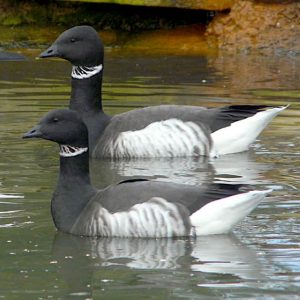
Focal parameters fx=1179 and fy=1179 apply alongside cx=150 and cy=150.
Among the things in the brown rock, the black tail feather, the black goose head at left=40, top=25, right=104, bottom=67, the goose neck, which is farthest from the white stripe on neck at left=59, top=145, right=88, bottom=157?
the brown rock

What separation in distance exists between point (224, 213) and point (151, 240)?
0.60 m

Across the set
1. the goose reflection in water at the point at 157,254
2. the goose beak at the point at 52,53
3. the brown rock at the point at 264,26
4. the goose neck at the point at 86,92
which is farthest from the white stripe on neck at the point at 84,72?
the brown rock at the point at 264,26

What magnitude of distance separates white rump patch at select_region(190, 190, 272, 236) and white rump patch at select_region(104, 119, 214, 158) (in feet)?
11.8

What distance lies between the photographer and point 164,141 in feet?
42.3

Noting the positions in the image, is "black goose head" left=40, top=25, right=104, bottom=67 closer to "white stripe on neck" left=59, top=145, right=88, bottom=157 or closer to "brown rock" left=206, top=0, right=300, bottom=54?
"white stripe on neck" left=59, top=145, right=88, bottom=157

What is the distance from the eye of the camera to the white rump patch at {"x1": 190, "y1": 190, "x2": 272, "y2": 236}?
9.04m

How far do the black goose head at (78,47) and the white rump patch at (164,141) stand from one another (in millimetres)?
1254

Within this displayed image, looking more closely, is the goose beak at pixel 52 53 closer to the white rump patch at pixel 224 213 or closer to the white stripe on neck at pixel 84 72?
the white stripe on neck at pixel 84 72

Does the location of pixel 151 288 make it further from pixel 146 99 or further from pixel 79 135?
pixel 146 99

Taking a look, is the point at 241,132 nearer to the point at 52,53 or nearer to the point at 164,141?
the point at 164,141

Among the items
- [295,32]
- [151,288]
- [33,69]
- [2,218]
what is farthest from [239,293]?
[295,32]

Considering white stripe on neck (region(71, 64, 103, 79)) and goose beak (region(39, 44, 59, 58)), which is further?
white stripe on neck (region(71, 64, 103, 79))

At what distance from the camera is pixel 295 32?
20.7m

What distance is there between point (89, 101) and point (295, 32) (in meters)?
8.10
